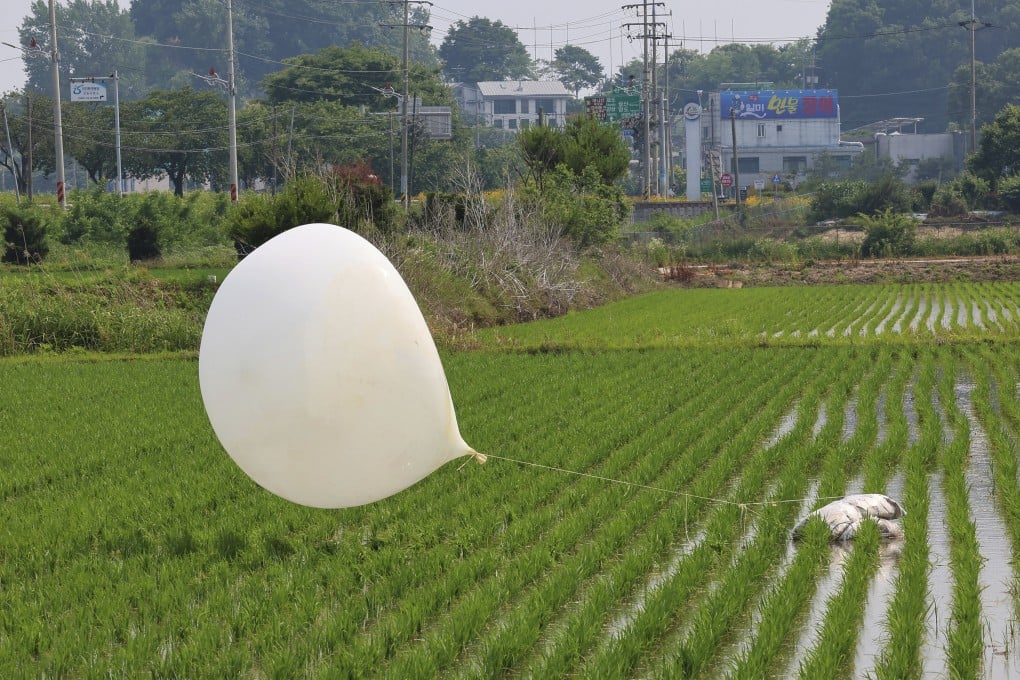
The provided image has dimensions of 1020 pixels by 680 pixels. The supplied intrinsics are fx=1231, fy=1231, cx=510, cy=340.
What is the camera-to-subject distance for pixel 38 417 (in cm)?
1249

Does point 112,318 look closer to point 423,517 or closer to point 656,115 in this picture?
point 423,517

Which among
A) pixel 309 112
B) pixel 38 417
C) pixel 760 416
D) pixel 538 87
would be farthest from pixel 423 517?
pixel 538 87

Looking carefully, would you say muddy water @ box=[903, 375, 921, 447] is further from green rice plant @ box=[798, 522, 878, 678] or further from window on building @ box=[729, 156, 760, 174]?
window on building @ box=[729, 156, 760, 174]

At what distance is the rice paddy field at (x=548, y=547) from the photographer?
545 centimetres

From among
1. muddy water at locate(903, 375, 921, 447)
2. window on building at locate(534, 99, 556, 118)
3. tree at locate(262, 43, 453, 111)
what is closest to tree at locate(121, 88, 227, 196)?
tree at locate(262, 43, 453, 111)

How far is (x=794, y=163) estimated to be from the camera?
98062 mm

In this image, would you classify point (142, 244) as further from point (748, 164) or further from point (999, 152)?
point (748, 164)

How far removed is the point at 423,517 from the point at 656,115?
69.8 m

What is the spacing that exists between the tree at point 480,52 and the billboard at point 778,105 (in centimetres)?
4711

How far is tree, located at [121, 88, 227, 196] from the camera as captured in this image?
67.8 meters

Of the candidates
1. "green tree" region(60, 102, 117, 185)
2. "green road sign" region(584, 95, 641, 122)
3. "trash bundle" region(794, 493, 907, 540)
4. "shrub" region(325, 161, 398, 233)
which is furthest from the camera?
"green road sign" region(584, 95, 641, 122)

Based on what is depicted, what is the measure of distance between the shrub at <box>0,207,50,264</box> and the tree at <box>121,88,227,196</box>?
39475 mm

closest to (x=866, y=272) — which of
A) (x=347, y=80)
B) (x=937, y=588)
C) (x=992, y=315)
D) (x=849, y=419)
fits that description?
(x=992, y=315)

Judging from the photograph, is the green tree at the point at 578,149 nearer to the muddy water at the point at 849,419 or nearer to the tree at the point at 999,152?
the muddy water at the point at 849,419
